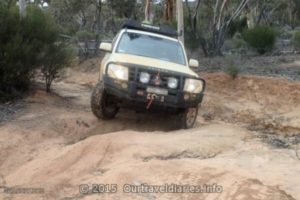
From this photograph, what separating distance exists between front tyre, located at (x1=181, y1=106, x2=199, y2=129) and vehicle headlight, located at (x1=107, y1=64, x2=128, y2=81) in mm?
1453

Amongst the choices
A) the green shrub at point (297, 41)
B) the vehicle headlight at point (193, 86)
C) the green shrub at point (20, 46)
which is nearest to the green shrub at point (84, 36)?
the green shrub at point (297, 41)

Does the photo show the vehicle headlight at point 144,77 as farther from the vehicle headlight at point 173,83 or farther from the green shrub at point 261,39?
the green shrub at point 261,39

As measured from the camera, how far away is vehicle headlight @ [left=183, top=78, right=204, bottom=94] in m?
9.59

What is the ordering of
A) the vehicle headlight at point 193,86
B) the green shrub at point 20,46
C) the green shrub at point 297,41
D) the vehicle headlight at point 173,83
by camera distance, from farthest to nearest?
1. the green shrub at point 297,41
2. the green shrub at point 20,46
3. the vehicle headlight at point 193,86
4. the vehicle headlight at point 173,83

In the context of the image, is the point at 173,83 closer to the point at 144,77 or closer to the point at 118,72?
the point at 144,77

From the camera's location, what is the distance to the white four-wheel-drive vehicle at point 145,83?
9.38 meters

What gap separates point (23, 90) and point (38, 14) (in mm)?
2146

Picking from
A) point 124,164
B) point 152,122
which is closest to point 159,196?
point 124,164

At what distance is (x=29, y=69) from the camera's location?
44.2ft

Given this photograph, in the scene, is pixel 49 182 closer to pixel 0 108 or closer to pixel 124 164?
pixel 124 164

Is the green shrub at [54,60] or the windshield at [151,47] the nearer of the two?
the windshield at [151,47]

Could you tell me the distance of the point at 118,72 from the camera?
30.9ft

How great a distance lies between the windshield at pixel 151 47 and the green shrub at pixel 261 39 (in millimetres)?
10999

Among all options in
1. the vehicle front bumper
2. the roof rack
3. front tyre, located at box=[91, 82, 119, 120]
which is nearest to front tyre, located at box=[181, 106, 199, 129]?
the vehicle front bumper
